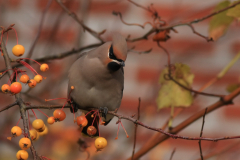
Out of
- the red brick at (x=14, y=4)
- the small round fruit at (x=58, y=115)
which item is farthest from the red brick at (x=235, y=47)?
the small round fruit at (x=58, y=115)

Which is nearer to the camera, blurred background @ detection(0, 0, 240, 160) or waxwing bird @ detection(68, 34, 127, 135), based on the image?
waxwing bird @ detection(68, 34, 127, 135)

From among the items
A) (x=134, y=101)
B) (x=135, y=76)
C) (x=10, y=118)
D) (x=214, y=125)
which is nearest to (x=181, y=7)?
(x=135, y=76)

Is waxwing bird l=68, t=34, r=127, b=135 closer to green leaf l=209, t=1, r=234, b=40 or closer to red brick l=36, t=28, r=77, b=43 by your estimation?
green leaf l=209, t=1, r=234, b=40

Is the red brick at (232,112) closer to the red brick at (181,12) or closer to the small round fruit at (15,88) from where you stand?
the red brick at (181,12)

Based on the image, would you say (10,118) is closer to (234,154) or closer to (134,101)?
(134,101)

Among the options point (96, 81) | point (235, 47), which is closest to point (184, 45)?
point (235, 47)

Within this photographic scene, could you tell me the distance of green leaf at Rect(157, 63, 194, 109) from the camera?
1353 millimetres

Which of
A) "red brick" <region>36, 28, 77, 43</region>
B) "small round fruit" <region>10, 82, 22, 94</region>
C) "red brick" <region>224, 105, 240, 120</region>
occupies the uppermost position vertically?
"red brick" <region>36, 28, 77, 43</region>

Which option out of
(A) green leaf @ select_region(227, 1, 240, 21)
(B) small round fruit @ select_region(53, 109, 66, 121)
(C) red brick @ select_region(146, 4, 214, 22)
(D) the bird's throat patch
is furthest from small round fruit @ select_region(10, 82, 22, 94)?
(C) red brick @ select_region(146, 4, 214, 22)

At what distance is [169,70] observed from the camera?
4.43 ft

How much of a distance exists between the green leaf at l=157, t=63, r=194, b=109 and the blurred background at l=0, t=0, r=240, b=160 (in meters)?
0.60

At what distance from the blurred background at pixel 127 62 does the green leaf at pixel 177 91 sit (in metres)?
0.60

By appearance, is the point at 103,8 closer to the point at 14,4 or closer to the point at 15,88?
the point at 14,4

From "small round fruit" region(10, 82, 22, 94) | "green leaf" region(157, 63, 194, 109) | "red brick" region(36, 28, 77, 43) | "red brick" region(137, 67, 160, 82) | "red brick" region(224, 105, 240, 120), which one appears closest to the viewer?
"small round fruit" region(10, 82, 22, 94)
